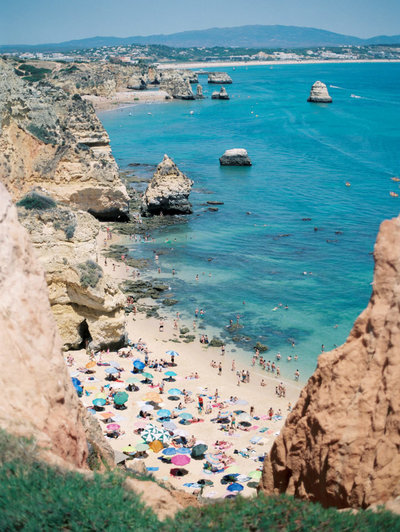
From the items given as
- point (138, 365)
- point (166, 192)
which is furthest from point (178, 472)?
point (166, 192)

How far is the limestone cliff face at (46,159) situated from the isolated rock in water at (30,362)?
2782 centimetres

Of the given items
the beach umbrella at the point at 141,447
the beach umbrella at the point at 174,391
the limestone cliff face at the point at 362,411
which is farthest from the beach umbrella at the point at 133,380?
the limestone cliff face at the point at 362,411

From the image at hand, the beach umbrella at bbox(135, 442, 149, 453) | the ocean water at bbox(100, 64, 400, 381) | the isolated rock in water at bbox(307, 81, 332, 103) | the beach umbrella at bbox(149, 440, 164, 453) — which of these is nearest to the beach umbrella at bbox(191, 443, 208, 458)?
the beach umbrella at bbox(149, 440, 164, 453)

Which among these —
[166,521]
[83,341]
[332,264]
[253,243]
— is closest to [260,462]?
[83,341]

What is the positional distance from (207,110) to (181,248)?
356ft

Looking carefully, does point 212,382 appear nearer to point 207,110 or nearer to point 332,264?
point 332,264

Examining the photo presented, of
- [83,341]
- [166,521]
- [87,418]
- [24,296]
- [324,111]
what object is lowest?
[83,341]

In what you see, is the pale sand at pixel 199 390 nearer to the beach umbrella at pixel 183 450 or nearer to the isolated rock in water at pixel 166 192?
the beach umbrella at pixel 183 450

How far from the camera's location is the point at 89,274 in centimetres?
2911

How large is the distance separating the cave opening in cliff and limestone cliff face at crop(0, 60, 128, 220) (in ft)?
38.4

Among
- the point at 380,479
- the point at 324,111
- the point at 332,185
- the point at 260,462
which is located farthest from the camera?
the point at 324,111

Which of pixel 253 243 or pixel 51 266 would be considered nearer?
pixel 51 266

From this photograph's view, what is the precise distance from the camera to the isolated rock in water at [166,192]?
58.4m

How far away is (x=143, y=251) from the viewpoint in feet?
166
